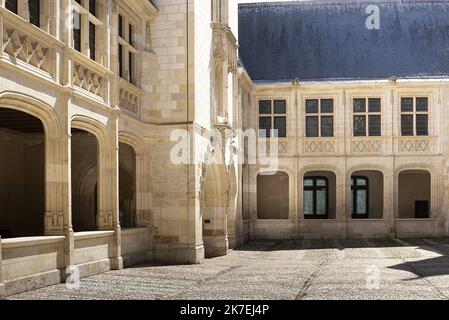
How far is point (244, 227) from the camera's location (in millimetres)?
24891

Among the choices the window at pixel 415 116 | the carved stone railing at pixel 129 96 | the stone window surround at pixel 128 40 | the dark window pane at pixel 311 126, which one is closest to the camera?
the carved stone railing at pixel 129 96

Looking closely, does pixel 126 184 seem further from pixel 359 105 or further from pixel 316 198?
pixel 359 105

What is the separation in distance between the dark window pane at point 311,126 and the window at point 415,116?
333 cm

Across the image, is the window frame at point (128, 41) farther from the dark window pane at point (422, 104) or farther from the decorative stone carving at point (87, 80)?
the dark window pane at point (422, 104)

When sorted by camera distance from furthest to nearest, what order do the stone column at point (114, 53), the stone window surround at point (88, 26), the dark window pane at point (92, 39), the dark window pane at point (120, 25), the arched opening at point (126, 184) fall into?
the arched opening at point (126, 184) < the dark window pane at point (120, 25) < the stone column at point (114, 53) < the dark window pane at point (92, 39) < the stone window surround at point (88, 26)

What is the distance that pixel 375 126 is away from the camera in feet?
86.8

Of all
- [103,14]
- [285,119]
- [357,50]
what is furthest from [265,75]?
[103,14]

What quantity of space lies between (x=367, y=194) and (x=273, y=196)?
392cm

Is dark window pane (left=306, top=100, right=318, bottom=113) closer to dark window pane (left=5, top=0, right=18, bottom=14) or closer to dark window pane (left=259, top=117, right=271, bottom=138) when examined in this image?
dark window pane (left=259, top=117, right=271, bottom=138)

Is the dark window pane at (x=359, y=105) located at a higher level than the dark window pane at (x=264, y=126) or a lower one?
higher

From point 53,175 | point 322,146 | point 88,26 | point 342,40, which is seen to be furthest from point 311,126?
point 53,175

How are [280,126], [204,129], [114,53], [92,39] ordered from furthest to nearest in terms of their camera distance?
[280,126] → [204,129] → [114,53] → [92,39]

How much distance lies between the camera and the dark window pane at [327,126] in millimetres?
26547

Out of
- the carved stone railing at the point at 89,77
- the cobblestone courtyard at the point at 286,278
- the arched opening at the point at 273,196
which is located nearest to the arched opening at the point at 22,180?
the carved stone railing at the point at 89,77
